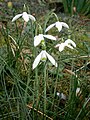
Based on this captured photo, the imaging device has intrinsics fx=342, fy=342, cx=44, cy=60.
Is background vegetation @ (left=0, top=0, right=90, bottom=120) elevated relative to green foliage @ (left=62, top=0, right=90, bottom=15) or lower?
lower

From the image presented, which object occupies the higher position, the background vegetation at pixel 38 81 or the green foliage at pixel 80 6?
the green foliage at pixel 80 6

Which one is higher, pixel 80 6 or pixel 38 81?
pixel 80 6

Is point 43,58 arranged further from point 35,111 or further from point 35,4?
point 35,4

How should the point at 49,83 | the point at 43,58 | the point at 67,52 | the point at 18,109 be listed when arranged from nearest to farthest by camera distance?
the point at 43,58
the point at 18,109
the point at 49,83
the point at 67,52

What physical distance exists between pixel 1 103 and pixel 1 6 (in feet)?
8.63

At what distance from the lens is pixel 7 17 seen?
384 centimetres

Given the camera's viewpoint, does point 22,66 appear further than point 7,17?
No

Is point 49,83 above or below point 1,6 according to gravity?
below

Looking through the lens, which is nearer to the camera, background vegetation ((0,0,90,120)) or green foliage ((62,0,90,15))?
background vegetation ((0,0,90,120))

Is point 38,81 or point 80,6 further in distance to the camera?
point 80,6

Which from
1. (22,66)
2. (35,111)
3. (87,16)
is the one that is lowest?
(35,111)

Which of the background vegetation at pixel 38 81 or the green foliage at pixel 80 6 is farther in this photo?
the green foliage at pixel 80 6

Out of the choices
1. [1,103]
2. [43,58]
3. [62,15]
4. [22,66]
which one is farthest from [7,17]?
[43,58]

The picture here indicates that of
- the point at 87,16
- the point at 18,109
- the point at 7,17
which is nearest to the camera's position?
the point at 18,109
